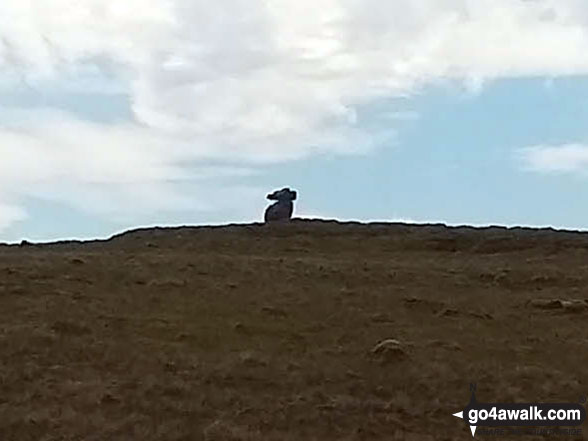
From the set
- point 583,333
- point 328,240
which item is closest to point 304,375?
point 583,333

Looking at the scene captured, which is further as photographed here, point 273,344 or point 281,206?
point 281,206

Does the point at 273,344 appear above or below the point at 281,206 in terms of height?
below

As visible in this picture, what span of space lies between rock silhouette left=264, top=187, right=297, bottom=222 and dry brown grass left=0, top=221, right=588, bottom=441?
2319 centimetres

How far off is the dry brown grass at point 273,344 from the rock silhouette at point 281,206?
76.1 feet

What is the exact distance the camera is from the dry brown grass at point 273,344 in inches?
696

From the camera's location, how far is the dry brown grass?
1767cm

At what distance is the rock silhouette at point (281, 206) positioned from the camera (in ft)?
207

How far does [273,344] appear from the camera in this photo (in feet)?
76.4

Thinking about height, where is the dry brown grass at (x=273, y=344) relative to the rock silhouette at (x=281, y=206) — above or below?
below

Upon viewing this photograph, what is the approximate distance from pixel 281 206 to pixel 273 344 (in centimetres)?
4050

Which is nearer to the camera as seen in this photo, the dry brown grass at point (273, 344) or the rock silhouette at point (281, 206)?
the dry brown grass at point (273, 344)

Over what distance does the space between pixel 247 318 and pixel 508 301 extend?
8.46m

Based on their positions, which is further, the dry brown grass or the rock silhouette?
the rock silhouette

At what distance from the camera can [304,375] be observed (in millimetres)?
20375
